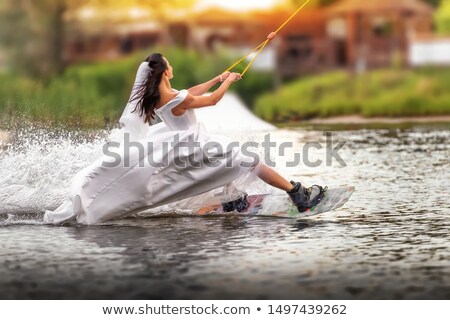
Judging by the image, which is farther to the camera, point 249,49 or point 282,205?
point 249,49

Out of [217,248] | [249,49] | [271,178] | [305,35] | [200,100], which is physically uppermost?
[305,35]

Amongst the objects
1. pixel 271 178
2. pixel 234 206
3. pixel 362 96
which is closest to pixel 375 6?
pixel 362 96

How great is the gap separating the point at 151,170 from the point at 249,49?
35882mm

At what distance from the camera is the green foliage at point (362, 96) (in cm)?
3569

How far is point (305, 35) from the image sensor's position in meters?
51.1

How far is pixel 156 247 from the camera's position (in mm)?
10250

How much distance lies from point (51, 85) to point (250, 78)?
7.67m

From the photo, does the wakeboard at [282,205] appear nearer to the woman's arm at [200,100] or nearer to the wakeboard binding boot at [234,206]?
the wakeboard binding boot at [234,206]

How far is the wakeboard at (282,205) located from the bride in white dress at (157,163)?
0.83 feet

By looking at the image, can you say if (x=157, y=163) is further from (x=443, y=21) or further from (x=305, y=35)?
(x=443, y=21)

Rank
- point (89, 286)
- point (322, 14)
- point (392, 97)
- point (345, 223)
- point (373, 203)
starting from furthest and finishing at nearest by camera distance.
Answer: point (322, 14) → point (392, 97) → point (373, 203) → point (345, 223) → point (89, 286)

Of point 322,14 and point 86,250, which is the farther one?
point 322,14

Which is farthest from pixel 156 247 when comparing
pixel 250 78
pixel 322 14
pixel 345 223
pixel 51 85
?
pixel 322 14

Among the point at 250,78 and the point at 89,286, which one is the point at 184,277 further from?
the point at 250,78
